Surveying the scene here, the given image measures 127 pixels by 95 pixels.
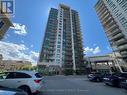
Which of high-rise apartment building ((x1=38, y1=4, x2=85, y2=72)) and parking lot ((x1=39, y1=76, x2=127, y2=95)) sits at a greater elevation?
high-rise apartment building ((x1=38, y1=4, x2=85, y2=72))

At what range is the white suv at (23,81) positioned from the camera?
1116cm

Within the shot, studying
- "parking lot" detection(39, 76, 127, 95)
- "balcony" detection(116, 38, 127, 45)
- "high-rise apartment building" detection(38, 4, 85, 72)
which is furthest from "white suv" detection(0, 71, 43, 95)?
"high-rise apartment building" detection(38, 4, 85, 72)

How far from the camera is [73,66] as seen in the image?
99750 millimetres

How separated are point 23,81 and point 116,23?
78811 mm

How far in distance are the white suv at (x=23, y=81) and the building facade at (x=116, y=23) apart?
64.7 meters

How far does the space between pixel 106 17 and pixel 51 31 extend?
3330 centimetres

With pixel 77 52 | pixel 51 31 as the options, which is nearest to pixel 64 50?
pixel 77 52

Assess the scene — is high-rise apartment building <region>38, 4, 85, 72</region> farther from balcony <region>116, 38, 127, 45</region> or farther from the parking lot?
the parking lot

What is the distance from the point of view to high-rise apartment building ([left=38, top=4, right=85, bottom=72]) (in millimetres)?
100500

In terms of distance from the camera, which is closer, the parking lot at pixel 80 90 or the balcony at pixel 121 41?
the parking lot at pixel 80 90

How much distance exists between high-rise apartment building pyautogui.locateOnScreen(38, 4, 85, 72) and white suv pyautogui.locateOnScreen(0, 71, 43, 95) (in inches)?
3269

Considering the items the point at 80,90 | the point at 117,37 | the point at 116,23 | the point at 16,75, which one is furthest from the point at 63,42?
the point at 16,75

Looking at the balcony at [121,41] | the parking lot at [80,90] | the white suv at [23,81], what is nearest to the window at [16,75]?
the white suv at [23,81]

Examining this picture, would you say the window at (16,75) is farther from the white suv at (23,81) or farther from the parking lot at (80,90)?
the parking lot at (80,90)
